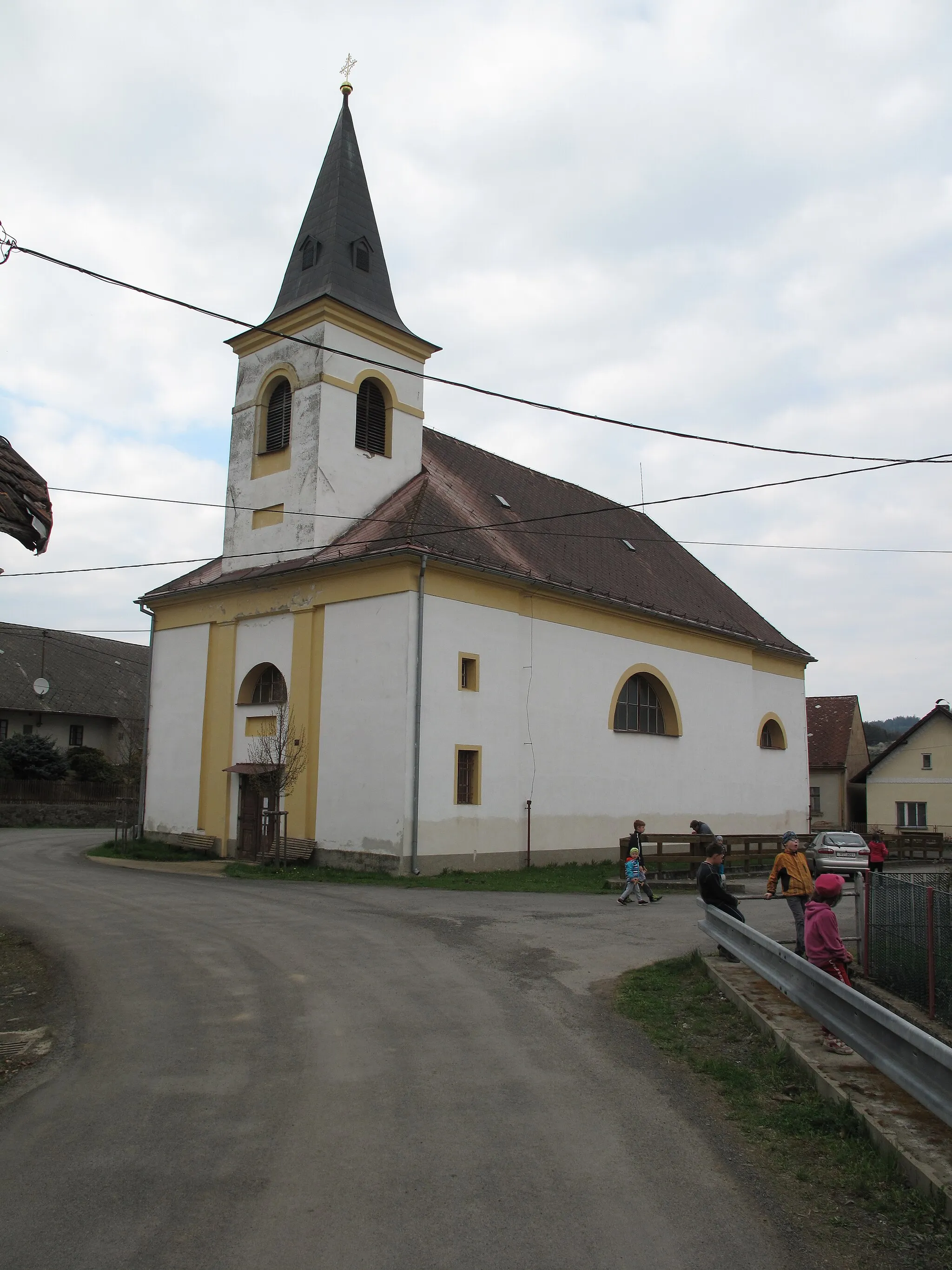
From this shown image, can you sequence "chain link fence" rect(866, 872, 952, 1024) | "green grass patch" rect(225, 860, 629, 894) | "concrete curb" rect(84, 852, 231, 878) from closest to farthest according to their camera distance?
"chain link fence" rect(866, 872, 952, 1024)
"green grass patch" rect(225, 860, 629, 894)
"concrete curb" rect(84, 852, 231, 878)

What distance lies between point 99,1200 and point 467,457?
2537 centimetres

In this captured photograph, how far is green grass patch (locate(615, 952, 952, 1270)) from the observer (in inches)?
179

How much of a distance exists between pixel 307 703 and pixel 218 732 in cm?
381

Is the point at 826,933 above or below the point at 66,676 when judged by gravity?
below

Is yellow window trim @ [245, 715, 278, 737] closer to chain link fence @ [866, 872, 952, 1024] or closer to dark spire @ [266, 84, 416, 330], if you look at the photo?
dark spire @ [266, 84, 416, 330]

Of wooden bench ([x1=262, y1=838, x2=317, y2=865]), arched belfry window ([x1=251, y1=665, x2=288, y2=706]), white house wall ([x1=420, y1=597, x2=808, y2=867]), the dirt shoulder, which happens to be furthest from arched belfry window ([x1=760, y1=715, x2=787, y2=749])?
the dirt shoulder

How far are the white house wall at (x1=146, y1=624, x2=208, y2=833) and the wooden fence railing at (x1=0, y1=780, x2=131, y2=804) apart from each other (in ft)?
37.4

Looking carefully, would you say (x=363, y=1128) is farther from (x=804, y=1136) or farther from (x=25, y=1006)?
(x=25, y=1006)

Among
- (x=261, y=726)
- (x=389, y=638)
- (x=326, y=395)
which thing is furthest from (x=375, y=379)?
(x=261, y=726)

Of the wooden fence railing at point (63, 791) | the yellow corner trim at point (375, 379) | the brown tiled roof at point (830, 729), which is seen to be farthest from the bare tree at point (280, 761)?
the brown tiled roof at point (830, 729)

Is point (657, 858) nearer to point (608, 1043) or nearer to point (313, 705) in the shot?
point (313, 705)

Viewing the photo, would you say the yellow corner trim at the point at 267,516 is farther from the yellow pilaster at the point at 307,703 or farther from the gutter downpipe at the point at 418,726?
the gutter downpipe at the point at 418,726

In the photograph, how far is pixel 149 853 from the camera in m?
24.2

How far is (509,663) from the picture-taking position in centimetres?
2298
